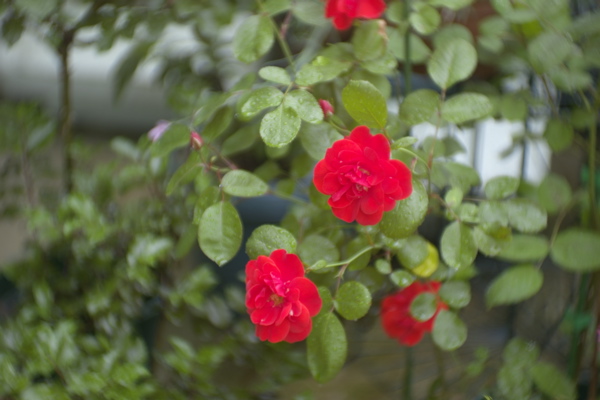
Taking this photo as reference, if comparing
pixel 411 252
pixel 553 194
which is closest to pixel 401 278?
pixel 411 252

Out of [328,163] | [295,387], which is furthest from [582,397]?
[328,163]

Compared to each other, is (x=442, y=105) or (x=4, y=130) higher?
(x=442, y=105)

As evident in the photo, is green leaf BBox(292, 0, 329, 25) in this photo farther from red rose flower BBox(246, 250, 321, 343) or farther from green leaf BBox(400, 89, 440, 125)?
red rose flower BBox(246, 250, 321, 343)

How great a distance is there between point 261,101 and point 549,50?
32 centimetres

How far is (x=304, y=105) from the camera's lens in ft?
1.58

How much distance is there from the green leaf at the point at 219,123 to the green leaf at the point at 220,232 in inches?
3.9

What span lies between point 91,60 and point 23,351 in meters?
1.85

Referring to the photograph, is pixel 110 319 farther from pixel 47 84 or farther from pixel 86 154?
pixel 47 84

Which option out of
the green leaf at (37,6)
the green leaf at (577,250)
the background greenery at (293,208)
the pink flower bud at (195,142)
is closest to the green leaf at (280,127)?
the background greenery at (293,208)

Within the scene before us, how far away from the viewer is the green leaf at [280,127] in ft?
1.50

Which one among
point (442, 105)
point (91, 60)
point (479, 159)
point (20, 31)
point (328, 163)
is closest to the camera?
point (328, 163)

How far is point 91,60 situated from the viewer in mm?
2312

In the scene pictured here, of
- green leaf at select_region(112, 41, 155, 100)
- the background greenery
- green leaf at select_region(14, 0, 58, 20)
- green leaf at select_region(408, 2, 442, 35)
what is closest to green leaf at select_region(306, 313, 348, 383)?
the background greenery

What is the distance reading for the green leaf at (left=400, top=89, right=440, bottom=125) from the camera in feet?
1.75
